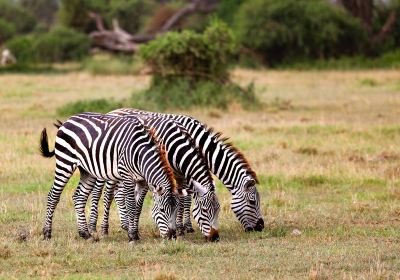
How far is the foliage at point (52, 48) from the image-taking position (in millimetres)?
45125

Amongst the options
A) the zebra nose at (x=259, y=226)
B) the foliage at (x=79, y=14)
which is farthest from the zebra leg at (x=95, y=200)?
the foliage at (x=79, y=14)

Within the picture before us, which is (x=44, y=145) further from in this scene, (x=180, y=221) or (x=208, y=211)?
(x=208, y=211)

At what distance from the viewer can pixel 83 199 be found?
32.1 feet

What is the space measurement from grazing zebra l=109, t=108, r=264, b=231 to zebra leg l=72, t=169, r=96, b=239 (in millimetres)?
971

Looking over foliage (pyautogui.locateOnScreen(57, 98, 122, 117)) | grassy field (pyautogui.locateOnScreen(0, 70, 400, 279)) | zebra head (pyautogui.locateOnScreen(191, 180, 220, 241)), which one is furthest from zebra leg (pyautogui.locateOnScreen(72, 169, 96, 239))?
foliage (pyautogui.locateOnScreen(57, 98, 122, 117))

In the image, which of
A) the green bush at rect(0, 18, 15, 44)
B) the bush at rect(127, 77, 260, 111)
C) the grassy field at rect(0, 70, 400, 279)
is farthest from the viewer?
the green bush at rect(0, 18, 15, 44)

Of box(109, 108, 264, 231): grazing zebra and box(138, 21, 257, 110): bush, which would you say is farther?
box(138, 21, 257, 110): bush

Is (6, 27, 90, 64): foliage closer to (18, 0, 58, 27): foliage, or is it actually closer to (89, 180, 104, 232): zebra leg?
(89, 180, 104, 232): zebra leg

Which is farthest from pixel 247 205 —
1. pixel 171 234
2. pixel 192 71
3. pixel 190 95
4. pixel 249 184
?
pixel 192 71

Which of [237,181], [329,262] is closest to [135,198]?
[237,181]

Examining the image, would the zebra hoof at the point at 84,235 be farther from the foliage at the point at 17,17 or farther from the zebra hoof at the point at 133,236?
the foliage at the point at 17,17

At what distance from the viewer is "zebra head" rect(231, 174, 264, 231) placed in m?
9.82

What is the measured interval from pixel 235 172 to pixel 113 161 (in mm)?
1299

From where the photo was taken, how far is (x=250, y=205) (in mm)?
9867
